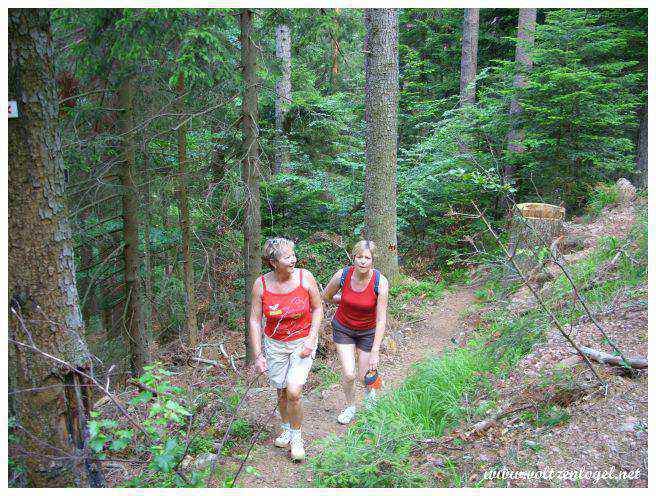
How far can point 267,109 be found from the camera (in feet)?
38.9

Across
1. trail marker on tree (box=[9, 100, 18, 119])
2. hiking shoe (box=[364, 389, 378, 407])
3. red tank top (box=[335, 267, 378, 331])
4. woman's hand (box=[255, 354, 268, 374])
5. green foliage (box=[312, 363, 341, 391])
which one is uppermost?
trail marker on tree (box=[9, 100, 18, 119])

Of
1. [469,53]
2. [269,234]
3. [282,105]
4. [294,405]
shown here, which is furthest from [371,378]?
[469,53]

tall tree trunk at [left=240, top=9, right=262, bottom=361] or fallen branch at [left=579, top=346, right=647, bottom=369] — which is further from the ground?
tall tree trunk at [left=240, top=9, right=262, bottom=361]

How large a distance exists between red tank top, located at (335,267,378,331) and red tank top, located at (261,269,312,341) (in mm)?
574

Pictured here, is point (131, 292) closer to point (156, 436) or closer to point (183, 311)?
point (183, 311)

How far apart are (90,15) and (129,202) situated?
12.0 feet

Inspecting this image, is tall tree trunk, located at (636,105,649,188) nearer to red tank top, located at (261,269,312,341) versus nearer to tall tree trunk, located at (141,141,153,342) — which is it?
red tank top, located at (261,269,312,341)

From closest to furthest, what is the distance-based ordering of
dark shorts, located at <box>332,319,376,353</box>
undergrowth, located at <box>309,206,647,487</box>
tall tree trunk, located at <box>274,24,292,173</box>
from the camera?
1. undergrowth, located at <box>309,206,647,487</box>
2. dark shorts, located at <box>332,319,376,353</box>
3. tall tree trunk, located at <box>274,24,292,173</box>

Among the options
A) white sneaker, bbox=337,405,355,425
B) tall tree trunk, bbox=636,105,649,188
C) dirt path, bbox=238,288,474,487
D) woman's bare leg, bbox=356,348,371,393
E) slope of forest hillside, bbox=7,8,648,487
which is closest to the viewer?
slope of forest hillside, bbox=7,8,648,487

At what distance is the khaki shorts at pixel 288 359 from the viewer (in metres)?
4.33

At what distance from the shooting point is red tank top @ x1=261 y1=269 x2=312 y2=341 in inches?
166

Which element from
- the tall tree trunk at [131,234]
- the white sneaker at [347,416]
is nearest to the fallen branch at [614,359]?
the white sneaker at [347,416]

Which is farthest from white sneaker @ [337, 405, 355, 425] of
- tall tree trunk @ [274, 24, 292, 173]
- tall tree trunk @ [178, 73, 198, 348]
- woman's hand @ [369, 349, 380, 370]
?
tall tree trunk @ [274, 24, 292, 173]

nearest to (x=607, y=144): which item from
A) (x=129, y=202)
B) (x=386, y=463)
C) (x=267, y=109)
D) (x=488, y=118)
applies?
(x=488, y=118)
